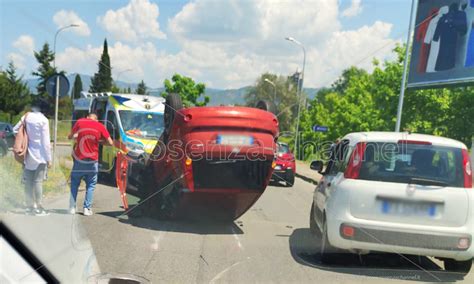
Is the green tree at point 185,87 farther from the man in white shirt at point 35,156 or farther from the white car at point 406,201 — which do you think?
the white car at point 406,201

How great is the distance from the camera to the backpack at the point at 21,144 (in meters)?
8.16

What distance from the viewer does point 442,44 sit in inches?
838

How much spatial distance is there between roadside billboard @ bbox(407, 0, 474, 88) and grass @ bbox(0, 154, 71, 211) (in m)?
15.2

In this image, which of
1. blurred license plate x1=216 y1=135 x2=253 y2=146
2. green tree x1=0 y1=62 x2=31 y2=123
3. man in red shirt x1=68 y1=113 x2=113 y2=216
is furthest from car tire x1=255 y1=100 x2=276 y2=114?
green tree x1=0 y1=62 x2=31 y2=123

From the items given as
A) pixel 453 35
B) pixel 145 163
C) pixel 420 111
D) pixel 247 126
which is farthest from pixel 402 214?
pixel 420 111

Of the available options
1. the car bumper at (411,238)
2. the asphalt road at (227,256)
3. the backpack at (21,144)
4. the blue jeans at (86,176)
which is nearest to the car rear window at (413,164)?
the car bumper at (411,238)

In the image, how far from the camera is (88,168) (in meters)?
8.86

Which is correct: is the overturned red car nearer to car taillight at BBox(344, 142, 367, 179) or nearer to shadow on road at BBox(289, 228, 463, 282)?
shadow on road at BBox(289, 228, 463, 282)

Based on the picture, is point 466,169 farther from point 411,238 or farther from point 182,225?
point 182,225

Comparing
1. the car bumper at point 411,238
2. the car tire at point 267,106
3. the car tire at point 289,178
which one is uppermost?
the car tire at point 267,106

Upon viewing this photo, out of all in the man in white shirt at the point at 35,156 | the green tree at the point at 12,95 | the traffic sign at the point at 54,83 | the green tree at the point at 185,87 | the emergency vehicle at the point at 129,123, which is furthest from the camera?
the green tree at the point at 185,87

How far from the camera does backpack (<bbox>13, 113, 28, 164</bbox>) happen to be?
8.16m

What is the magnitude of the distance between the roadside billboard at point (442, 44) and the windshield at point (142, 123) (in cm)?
1213

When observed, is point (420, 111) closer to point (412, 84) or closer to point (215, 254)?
point (412, 84)
